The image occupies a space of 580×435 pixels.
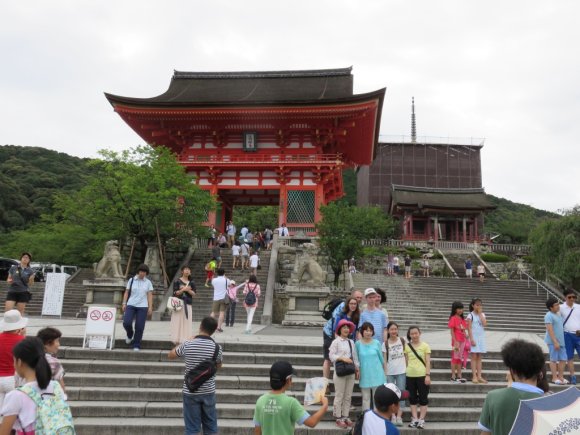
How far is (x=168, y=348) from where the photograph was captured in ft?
24.7

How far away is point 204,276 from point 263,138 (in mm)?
10072

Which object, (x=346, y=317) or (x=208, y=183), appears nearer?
(x=346, y=317)

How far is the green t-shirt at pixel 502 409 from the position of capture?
8.25 feet

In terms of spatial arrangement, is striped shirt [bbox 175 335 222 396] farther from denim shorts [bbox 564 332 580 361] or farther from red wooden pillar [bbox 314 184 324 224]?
red wooden pillar [bbox 314 184 324 224]

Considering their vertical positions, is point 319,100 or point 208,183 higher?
point 319,100

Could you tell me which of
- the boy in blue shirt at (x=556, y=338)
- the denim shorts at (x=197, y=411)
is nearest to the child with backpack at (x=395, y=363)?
the denim shorts at (x=197, y=411)

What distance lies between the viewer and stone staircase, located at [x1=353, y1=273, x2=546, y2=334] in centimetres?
1512

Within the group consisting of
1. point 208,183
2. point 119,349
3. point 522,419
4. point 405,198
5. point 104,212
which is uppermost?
point 405,198

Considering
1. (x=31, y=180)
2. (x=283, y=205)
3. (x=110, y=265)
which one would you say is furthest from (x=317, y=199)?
(x=31, y=180)

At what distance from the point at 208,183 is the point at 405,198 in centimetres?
2315

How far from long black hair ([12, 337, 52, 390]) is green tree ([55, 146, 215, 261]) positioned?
Result: 1259cm

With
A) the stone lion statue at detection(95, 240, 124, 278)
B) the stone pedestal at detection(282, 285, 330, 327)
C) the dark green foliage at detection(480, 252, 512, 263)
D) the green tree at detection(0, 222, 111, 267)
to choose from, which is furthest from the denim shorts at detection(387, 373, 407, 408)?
the dark green foliage at detection(480, 252, 512, 263)

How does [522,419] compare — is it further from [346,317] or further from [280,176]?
[280,176]

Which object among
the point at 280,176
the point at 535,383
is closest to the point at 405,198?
the point at 280,176
